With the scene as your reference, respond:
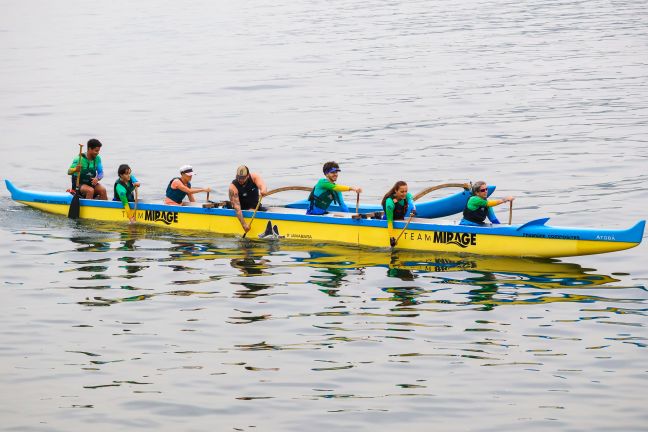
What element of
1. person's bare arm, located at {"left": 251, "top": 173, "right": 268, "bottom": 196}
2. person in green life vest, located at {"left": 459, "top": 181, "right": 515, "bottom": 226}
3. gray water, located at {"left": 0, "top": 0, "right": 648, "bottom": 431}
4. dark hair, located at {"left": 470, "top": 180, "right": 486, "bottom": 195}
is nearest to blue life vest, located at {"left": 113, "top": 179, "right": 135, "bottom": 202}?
gray water, located at {"left": 0, "top": 0, "right": 648, "bottom": 431}

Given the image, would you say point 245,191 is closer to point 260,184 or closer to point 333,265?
point 260,184

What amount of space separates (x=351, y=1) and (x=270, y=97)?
125 feet

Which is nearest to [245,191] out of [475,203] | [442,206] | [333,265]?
[333,265]

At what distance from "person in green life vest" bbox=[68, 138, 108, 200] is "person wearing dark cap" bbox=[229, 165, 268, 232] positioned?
4.53 meters

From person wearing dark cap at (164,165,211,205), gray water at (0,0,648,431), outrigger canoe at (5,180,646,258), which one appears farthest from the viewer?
person wearing dark cap at (164,165,211,205)

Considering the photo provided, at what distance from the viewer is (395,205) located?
997 inches

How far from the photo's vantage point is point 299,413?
1648 centimetres

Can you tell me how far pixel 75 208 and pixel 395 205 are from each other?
931 centimetres

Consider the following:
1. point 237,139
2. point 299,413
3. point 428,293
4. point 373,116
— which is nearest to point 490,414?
point 299,413

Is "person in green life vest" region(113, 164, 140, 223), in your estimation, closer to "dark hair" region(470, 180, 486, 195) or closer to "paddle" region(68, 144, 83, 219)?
"paddle" region(68, 144, 83, 219)

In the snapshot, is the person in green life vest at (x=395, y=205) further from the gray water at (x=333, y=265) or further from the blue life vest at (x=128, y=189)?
the blue life vest at (x=128, y=189)

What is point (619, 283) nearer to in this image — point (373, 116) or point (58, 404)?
point (58, 404)

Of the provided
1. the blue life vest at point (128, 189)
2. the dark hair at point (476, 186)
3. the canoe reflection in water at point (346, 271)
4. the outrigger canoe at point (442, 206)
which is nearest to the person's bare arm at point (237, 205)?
the canoe reflection in water at point (346, 271)

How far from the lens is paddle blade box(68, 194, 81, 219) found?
2969 centimetres
